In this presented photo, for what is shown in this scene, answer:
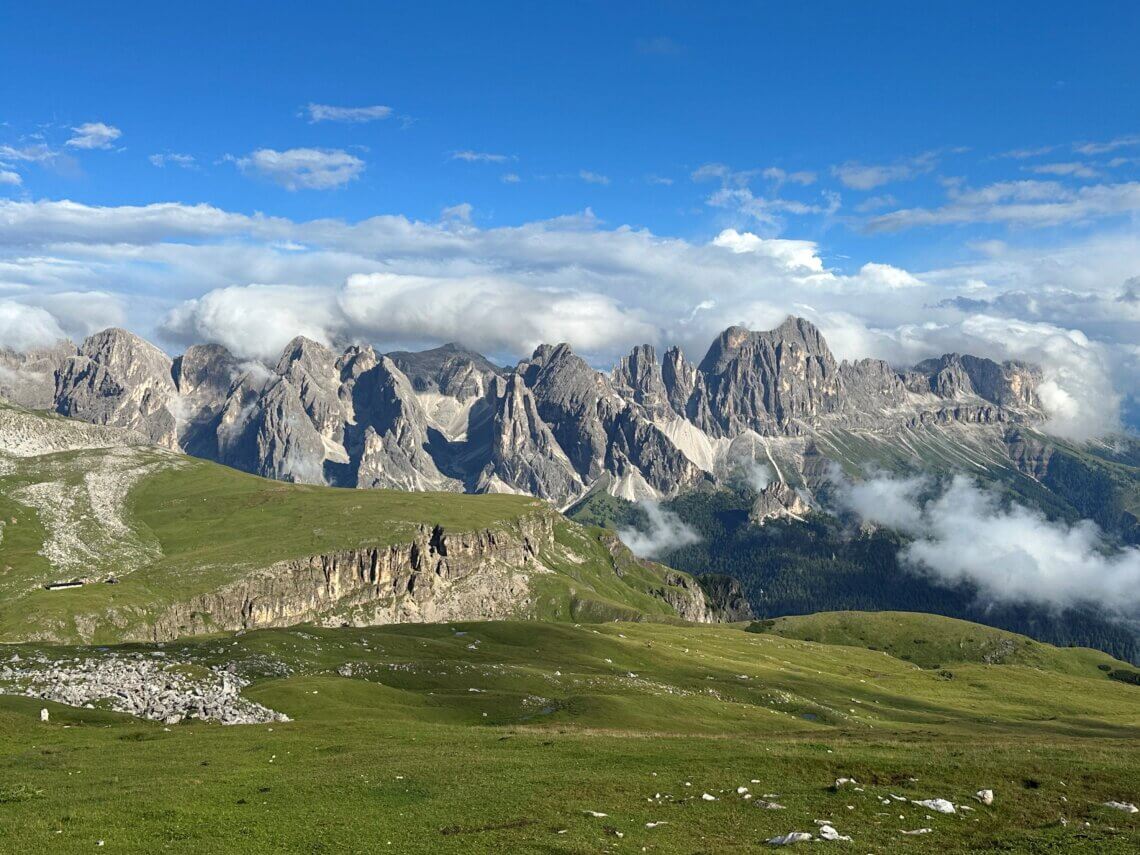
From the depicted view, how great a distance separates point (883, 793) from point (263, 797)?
32469 millimetres

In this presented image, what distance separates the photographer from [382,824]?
136 ft

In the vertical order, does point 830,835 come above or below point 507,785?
above

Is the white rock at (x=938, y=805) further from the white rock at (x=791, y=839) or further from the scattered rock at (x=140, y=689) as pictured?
the scattered rock at (x=140, y=689)

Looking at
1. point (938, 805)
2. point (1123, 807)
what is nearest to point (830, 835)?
point (938, 805)


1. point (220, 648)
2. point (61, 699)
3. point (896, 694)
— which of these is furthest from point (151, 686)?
point (896, 694)

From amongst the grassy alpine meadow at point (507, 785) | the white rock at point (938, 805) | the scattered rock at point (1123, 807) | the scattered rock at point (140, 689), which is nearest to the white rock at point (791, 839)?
the grassy alpine meadow at point (507, 785)

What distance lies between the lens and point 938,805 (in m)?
43.4

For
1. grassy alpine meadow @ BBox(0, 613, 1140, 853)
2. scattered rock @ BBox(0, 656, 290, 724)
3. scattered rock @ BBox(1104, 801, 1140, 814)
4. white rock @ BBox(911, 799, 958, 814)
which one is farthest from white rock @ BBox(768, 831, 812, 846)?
scattered rock @ BBox(0, 656, 290, 724)

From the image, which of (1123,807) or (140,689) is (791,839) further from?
(140,689)

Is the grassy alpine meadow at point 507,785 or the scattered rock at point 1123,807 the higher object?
the scattered rock at point 1123,807

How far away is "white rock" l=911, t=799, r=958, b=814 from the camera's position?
4284 cm

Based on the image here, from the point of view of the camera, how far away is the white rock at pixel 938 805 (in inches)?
1687

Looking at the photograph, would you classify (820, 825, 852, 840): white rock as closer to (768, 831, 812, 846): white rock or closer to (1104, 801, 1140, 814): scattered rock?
(768, 831, 812, 846): white rock

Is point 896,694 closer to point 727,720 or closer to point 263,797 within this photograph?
point 727,720
